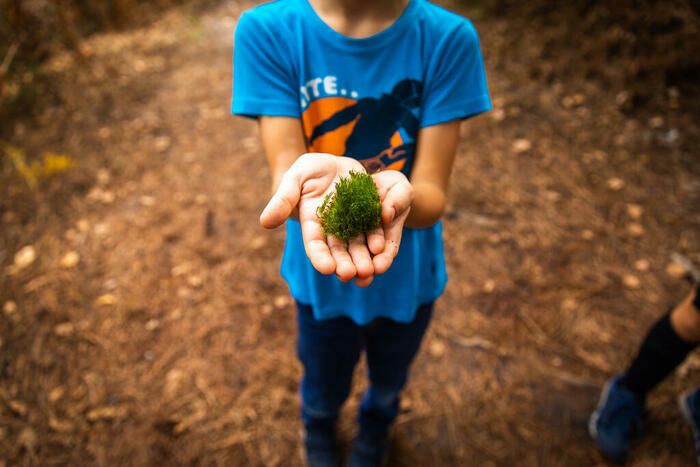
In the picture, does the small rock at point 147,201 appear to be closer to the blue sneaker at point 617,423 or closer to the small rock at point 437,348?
the small rock at point 437,348

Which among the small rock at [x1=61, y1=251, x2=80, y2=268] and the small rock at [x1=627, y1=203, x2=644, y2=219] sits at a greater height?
the small rock at [x1=61, y1=251, x2=80, y2=268]

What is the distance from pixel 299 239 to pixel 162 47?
712cm

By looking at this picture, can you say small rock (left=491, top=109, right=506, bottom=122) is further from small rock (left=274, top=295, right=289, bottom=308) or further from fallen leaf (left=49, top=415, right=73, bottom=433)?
fallen leaf (left=49, top=415, right=73, bottom=433)

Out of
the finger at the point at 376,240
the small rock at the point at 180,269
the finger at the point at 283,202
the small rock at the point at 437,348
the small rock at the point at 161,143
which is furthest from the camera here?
the small rock at the point at 161,143

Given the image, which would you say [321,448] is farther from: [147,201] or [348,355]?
[147,201]

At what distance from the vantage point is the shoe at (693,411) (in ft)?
8.86

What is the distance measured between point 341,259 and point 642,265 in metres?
3.47

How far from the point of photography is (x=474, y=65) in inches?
60.9

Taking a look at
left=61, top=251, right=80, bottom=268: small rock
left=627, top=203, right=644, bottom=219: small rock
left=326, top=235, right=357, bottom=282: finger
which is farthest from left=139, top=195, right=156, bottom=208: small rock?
left=627, top=203, right=644, bottom=219: small rock

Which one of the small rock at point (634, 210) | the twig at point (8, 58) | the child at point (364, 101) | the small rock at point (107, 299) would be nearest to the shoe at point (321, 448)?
the child at point (364, 101)

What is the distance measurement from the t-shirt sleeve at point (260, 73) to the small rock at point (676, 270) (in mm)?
3583

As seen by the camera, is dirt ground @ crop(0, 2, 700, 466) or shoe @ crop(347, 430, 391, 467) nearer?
shoe @ crop(347, 430, 391, 467)

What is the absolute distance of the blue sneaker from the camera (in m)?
A: 2.71

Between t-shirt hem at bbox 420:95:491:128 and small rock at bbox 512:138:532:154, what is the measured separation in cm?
356
